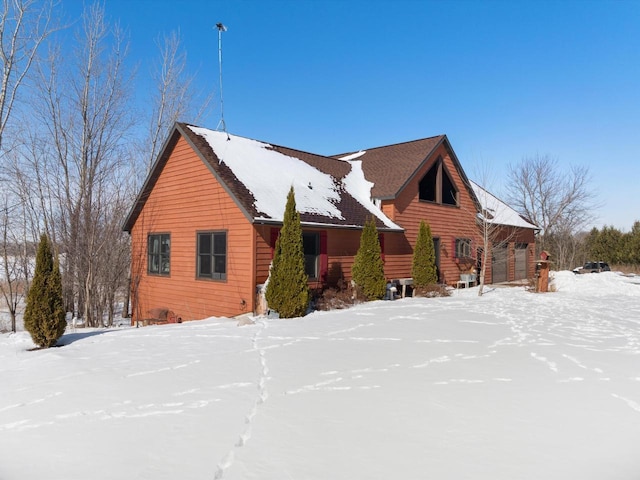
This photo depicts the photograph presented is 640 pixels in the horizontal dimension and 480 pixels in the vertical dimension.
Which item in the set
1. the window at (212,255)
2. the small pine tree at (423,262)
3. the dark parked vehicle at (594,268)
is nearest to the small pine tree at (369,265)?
the small pine tree at (423,262)

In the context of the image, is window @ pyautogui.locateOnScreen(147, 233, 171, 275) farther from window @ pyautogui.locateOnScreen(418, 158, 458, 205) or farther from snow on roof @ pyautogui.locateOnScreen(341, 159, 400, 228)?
window @ pyautogui.locateOnScreen(418, 158, 458, 205)

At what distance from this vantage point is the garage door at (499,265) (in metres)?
20.9

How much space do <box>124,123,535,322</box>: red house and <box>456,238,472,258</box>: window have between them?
2.94ft

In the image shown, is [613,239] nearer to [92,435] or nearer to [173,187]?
[173,187]

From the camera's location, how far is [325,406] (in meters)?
4.35

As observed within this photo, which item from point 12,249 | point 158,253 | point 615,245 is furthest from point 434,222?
point 615,245

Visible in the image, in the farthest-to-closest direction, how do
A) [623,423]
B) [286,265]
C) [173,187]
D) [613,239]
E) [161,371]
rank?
[613,239] → [173,187] → [286,265] → [161,371] → [623,423]

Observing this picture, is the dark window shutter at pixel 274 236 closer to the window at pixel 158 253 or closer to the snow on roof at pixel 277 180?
the snow on roof at pixel 277 180

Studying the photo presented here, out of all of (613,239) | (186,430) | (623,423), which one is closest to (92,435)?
(186,430)

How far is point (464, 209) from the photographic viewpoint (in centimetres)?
1947

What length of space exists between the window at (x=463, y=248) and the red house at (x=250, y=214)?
0.90 metres

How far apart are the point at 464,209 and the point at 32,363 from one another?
17990 millimetres

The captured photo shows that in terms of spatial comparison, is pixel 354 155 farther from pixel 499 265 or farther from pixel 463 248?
pixel 499 265

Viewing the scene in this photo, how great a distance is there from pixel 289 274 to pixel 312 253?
243 cm
